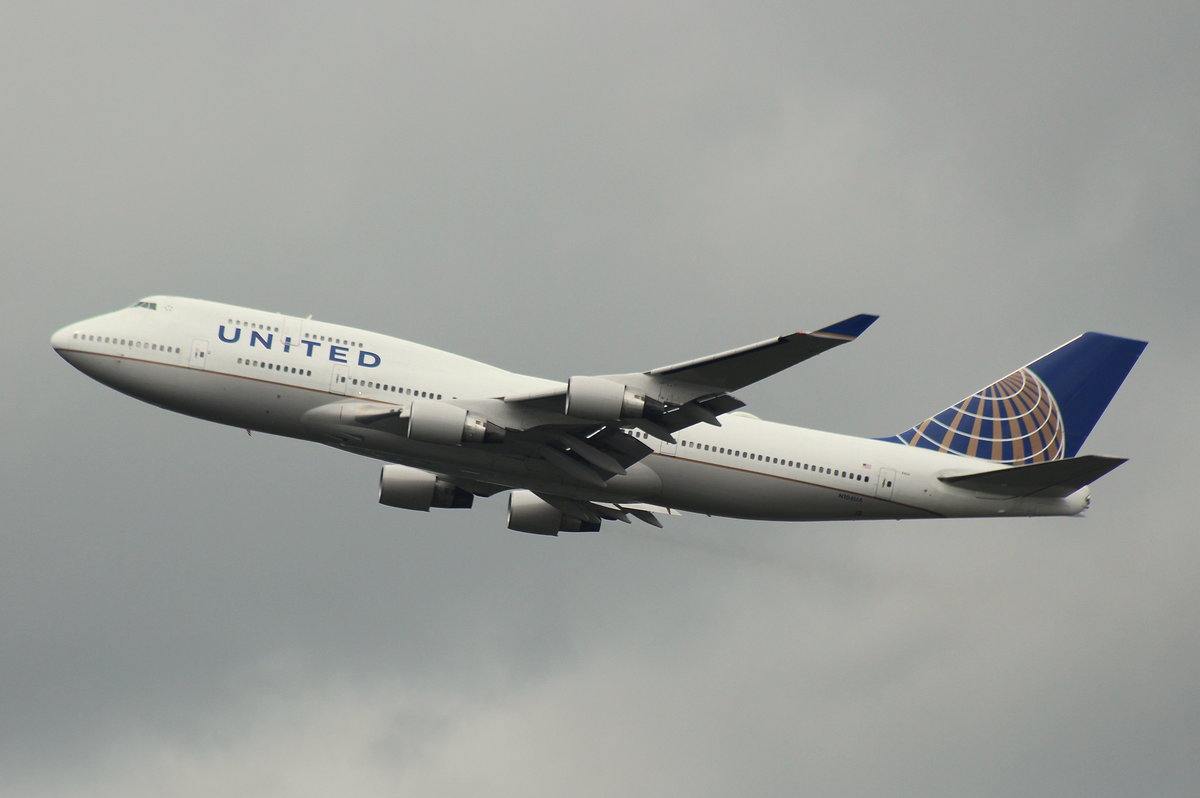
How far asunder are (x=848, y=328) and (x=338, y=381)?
1571 centimetres

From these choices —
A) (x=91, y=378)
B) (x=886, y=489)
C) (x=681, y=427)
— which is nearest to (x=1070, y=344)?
(x=886, y=489)

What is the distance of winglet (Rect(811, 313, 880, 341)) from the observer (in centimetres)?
3622

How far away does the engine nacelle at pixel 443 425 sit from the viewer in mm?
41562

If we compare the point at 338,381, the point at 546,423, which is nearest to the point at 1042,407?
the point at 546,423

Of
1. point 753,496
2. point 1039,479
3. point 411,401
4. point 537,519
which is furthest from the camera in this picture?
point 537,519

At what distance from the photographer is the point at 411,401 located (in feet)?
143

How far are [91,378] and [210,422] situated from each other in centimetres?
387

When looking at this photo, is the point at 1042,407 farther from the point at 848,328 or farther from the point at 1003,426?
the point at 848,328

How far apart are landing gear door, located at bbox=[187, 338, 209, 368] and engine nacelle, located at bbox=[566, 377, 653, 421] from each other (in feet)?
37.1

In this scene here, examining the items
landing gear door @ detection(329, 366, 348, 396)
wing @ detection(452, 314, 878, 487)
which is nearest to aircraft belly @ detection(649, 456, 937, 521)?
wing @ detection(452, 314, 878, 487)

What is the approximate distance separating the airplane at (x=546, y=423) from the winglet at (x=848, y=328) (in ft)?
7.02

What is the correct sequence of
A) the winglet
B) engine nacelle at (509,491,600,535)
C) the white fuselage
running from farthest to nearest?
engine nacelle at (509,491,600,535) < the white fuselage < the winglet

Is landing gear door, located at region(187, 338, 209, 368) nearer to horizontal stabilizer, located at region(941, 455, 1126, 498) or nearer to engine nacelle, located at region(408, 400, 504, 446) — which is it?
engine nacelle, located at region(408, 400, 504, 446)

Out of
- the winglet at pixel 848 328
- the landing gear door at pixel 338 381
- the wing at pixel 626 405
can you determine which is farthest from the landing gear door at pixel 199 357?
the winglet at pixel 848 328
